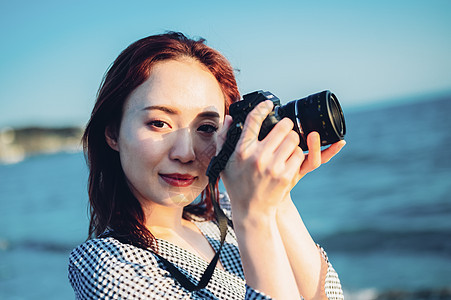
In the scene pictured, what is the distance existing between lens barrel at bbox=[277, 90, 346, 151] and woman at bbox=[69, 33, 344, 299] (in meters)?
0.03

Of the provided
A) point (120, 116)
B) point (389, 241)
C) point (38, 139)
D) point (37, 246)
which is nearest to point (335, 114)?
point (120, 116)

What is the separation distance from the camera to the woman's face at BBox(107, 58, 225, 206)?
4.39 ft

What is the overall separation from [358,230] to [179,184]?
674 centimetres

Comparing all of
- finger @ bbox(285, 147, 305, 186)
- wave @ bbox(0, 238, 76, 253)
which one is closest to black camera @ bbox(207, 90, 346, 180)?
finger @ bbox(285, 147, 305, 186)

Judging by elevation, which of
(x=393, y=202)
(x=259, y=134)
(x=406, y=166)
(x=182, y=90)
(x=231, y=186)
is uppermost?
(x=182, y=90)

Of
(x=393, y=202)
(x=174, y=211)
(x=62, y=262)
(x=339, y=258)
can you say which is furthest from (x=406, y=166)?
(x=174, y=211)

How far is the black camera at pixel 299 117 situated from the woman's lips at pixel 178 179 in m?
0.22

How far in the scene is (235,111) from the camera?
1.20 metres

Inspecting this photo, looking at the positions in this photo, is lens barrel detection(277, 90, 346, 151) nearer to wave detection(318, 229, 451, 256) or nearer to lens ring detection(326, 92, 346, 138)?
lens ring detection(326, 92, 346, 138)

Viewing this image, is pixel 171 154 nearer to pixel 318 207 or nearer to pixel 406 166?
pixel 318 207

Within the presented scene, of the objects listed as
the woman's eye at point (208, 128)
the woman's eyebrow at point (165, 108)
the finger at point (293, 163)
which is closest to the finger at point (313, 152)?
the finger at point (293, 163)

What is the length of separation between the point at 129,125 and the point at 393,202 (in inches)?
347

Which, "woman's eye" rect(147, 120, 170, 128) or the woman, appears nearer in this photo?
the woman

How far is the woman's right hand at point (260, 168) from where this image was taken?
1.04 metres
